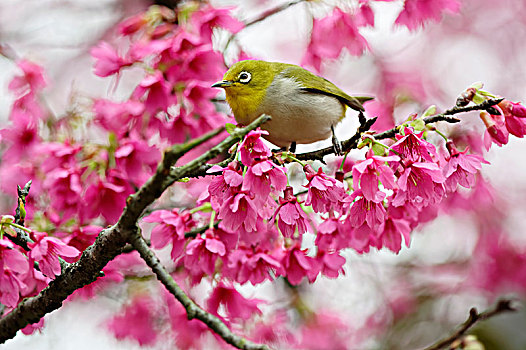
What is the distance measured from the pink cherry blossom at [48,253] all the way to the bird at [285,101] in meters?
0.99

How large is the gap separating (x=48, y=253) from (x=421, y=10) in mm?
2001

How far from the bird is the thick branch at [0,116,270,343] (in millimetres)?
810

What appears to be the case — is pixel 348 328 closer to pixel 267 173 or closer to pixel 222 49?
pixel 222 49

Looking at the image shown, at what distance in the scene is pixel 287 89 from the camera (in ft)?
7.91

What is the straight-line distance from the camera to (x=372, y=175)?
1655mm

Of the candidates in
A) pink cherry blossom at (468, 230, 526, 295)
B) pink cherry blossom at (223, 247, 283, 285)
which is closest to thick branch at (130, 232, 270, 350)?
pink cherry blossom at (223, 247, 283, 285)

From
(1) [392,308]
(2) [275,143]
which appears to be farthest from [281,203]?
(1) [392,308]

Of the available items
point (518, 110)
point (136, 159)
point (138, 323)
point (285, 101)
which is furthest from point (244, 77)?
point (138, 323)

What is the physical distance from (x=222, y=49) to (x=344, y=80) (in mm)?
2669

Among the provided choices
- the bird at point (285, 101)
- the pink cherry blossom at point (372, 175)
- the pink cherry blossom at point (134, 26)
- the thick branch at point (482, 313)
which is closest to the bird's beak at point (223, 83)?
the bird at point (285, 101)

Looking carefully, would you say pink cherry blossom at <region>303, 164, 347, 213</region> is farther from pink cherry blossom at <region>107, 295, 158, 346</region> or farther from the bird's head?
pink cherry blossom at <region>107, 295, 158, 346</region>

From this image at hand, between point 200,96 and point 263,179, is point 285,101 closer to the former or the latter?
point 200,96

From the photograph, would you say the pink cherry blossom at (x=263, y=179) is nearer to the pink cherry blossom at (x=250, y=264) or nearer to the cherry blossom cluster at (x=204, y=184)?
the cherry blossom cluster at (x=204, y=184)

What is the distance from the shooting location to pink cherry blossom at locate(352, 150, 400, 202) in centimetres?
163
